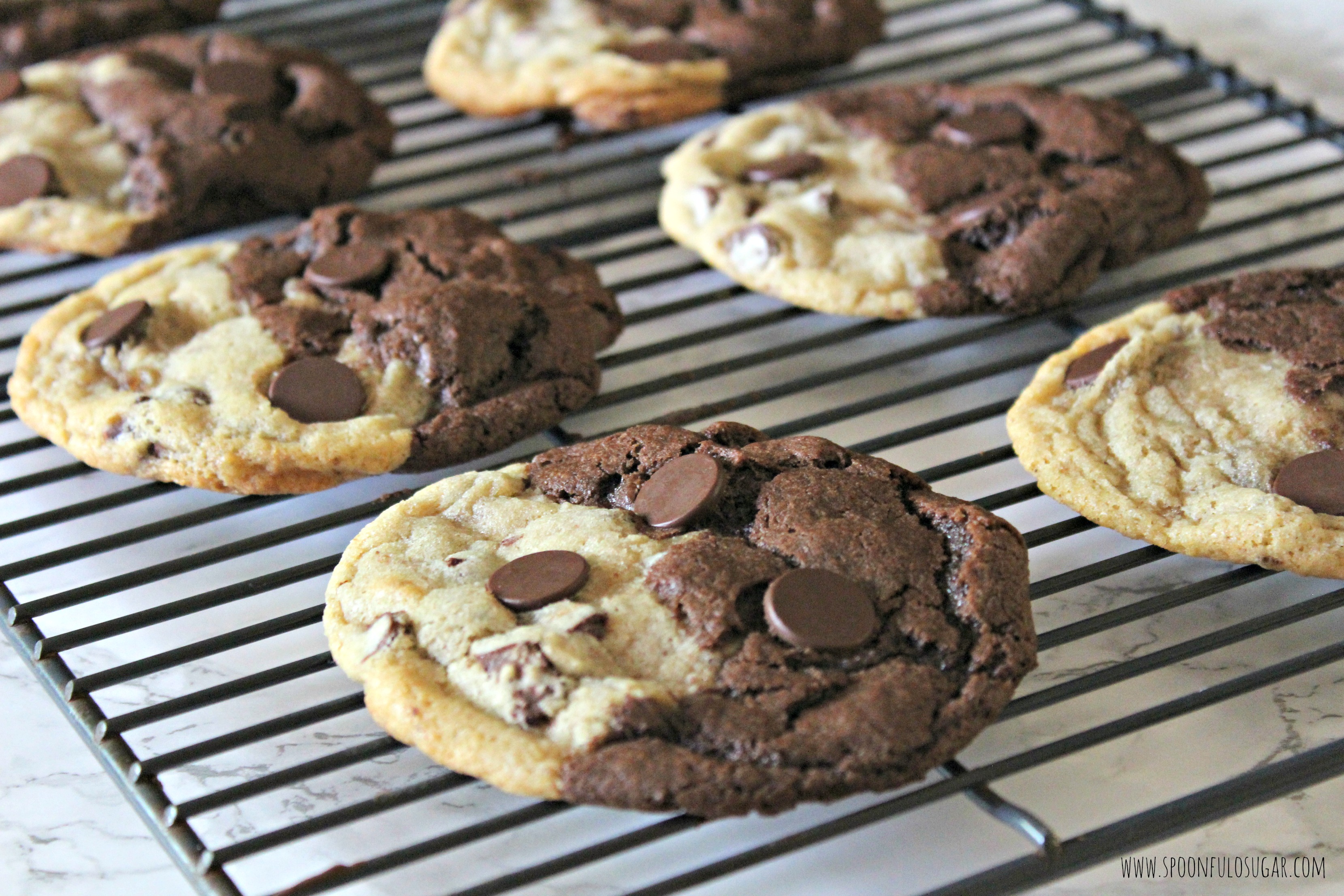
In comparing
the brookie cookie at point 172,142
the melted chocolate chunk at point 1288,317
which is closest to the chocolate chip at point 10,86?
the brookie cookie at point 172,142

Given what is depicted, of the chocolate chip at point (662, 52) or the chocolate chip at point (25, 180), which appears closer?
the chocolate chip at point (25, 180)

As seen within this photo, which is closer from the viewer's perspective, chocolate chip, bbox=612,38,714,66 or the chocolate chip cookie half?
the chocolate chip cookie half

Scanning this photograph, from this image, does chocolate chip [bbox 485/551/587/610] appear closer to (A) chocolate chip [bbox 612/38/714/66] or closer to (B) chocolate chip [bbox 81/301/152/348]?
(B) chocolate chip [bbox 81/301/152/348]

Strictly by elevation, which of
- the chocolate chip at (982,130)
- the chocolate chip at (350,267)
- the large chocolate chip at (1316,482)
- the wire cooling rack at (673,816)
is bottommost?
the wire cooling rack at (673,816)

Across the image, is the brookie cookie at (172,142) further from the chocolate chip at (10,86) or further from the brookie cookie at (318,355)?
the brookie cookie at (318,355)

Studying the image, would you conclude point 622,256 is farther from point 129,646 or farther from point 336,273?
point 129,646

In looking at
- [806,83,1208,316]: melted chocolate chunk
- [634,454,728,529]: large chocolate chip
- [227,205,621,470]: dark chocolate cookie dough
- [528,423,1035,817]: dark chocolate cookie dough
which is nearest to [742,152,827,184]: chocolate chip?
[806,83,1208,316]: melted chocolate chunk

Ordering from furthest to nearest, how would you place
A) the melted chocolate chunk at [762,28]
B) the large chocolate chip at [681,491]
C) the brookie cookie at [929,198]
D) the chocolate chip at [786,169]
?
the melted chocolate chunk at [762,28] → the chocolate chip at [786,169] → the brookie cookie at [929,198] → the large chocolate chip at [681,491]
